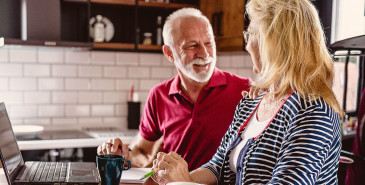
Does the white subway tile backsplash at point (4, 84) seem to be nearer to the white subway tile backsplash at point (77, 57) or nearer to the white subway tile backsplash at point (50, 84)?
the white subway tile backsplash at point (50, 84)

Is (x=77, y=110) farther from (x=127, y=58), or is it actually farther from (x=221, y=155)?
(x=221, y=155)

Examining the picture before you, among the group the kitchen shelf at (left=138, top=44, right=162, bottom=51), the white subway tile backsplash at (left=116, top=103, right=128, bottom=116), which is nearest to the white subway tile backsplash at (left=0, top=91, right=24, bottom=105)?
the white subway tile backsplash at (left=116, top=103, right=128, bottom=116)

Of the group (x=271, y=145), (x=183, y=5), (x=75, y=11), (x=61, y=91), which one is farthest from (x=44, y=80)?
(x=271, y=145)

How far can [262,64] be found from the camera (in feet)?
4.50

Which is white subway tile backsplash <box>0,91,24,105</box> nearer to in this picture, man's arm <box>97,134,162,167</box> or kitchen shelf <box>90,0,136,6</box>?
kitchen shelf <box>90,0,136,6</box>

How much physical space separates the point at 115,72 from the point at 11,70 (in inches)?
33.7

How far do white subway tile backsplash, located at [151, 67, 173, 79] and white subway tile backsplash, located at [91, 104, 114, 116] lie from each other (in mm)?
488

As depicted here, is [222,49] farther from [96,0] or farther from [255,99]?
[255,99]

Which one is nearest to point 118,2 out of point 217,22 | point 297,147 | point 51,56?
point 51,56

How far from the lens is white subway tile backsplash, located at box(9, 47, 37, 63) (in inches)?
134

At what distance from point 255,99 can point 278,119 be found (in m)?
0.30

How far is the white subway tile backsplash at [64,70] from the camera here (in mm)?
3539

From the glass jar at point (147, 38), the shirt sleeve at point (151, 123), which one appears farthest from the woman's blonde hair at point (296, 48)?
the glass jar at point (147, 38)

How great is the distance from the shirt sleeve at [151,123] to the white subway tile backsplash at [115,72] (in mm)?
1402
